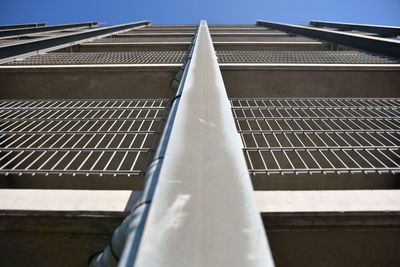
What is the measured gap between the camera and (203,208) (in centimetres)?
143

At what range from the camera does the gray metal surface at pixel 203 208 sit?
3.83 ft

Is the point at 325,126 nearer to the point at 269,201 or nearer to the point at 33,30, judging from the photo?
the point at 269,201

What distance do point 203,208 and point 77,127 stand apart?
6.21 m

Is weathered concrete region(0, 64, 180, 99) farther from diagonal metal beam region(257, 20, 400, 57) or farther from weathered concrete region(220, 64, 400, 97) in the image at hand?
diagonal metal beam region(257, 20, 400, 57)

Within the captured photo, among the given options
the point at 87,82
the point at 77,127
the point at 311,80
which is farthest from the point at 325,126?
the point at 77,127

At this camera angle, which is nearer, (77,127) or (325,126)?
(77,127)

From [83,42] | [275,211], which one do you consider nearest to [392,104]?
[275,211]

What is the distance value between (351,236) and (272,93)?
500 centimetres

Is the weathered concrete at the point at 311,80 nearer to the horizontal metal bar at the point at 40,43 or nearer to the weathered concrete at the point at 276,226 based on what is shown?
the weathered concrete at the point at 276,226

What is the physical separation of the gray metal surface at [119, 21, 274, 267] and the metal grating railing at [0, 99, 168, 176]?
3.16 ft

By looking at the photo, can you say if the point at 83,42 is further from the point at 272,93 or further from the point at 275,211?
the point at 275,211

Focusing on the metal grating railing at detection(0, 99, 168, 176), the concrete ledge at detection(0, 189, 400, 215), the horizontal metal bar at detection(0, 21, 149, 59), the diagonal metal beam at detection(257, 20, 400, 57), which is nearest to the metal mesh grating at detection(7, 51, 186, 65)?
the horizontal metal bar at detection(0, 21, 149, 59)

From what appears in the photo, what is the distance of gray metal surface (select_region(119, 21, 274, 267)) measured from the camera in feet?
3.83

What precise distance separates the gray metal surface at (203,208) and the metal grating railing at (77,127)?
3.16 ft
